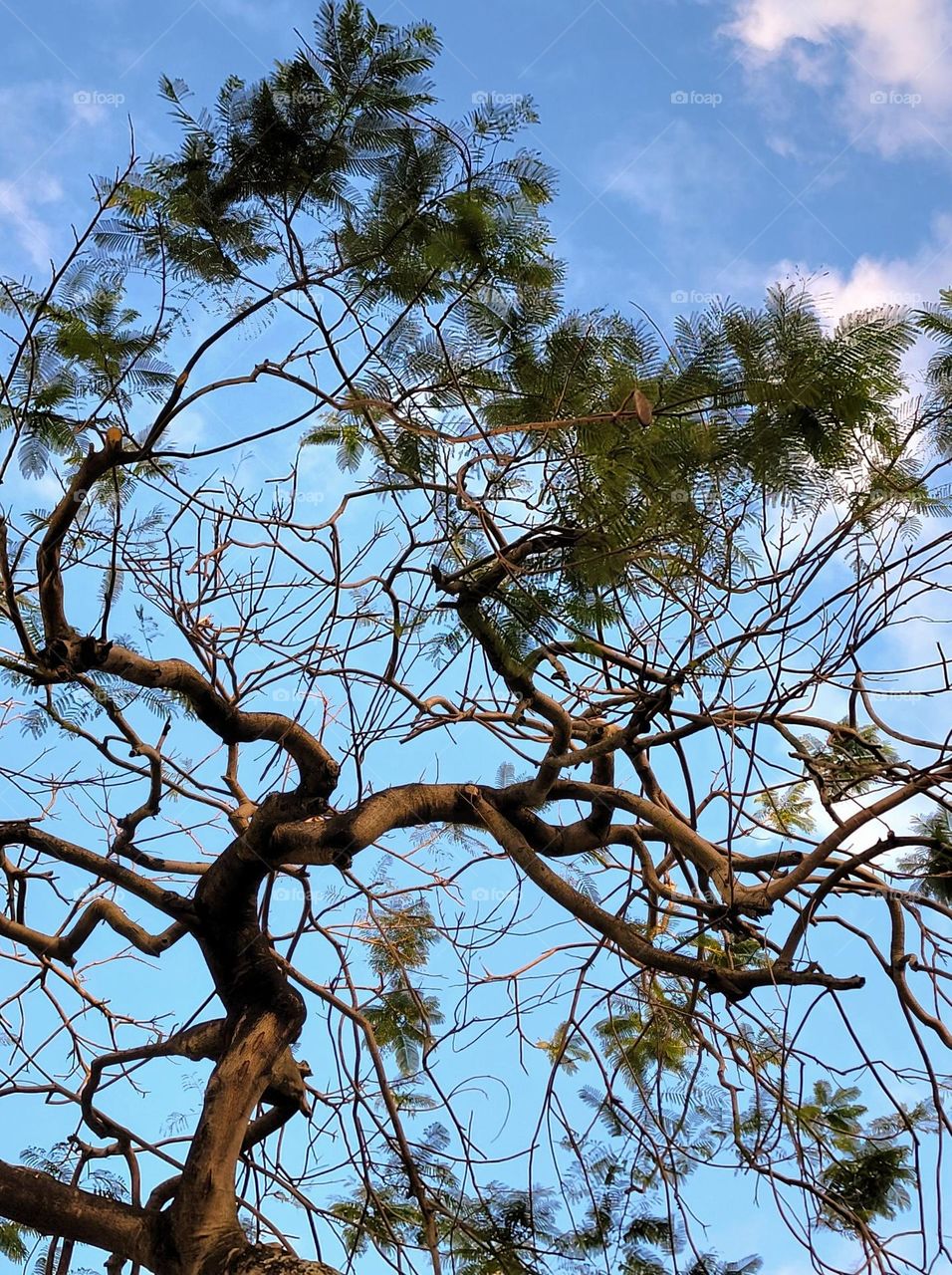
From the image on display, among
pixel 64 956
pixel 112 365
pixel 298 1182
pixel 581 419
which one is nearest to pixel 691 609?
pixel 581 419

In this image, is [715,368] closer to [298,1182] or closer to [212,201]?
[212,201]

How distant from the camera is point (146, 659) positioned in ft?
8.79

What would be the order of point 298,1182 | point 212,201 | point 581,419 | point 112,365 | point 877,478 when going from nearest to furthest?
point 581,419 → point 877,478 → point 212,201 → point 112,365 → point 298,1182

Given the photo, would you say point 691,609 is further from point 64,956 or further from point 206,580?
point 64,956

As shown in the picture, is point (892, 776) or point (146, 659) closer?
point (892, 776)

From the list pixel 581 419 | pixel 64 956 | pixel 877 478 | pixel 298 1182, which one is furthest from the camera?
pixel 64 956

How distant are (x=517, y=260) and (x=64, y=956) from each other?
217 centimetres

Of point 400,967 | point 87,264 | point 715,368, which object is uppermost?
point 87,264

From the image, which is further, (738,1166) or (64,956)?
(64,956)

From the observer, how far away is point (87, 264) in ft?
8.53

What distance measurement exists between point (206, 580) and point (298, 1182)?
4.87 feet

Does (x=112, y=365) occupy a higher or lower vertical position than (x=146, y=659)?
Result: higher

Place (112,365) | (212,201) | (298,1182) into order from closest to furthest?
(212,201) < (112,365) < (298,1182)

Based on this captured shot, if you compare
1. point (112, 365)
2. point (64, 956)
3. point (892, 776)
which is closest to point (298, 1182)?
point (64, 956)
